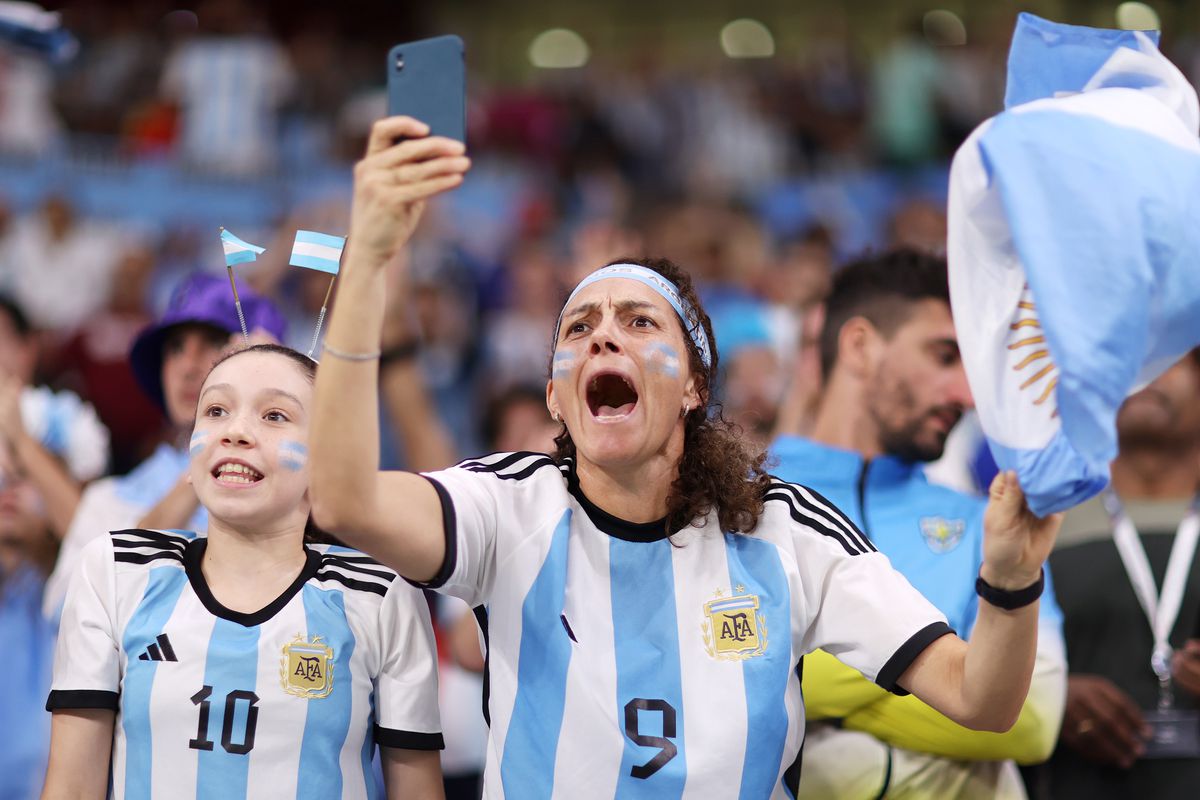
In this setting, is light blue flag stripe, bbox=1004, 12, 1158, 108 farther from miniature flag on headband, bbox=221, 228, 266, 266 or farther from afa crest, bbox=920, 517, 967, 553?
miniature flag on headband, bbox=221, 228, 266, 266

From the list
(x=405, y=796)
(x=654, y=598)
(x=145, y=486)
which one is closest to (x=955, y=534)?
(x=654, y=598)

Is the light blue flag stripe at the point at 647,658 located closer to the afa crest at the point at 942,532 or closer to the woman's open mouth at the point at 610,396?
the woman's open mouth at the point at 610,396

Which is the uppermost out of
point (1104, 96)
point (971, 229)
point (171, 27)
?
point (171, 27)

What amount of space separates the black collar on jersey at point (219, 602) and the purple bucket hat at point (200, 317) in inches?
39.8

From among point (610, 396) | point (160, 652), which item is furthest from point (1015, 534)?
point (160, 652)

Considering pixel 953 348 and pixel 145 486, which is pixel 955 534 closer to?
pixel 953 348

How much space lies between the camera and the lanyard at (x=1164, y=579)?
3.93m

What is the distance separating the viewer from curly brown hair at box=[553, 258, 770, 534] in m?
2.78

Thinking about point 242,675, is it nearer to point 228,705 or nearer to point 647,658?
point 228,705

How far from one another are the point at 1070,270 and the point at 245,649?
1.72 meters

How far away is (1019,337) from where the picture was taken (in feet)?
7.97

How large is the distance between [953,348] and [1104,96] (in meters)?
1.29

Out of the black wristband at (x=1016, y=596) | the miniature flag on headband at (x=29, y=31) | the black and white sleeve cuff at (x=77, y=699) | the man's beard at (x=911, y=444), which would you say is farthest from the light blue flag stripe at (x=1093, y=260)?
the miniature flag on headband at (x=29, y=31)

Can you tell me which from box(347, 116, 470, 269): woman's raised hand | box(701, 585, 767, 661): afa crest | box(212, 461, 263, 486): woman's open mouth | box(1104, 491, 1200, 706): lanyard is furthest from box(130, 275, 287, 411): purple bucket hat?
box(1104, 491, 1200, 706): lanyard
